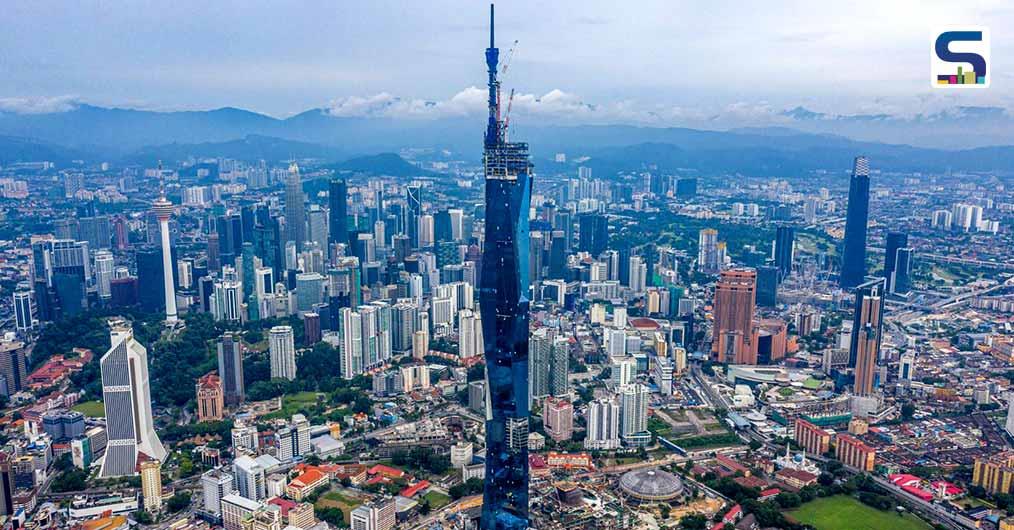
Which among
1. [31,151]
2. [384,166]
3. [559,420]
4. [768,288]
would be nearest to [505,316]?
[559,420]

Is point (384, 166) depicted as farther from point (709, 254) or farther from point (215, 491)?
point (215, 491)

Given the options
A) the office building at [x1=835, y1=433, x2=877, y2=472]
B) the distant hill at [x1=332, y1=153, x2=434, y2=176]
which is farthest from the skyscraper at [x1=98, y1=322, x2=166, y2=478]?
the distant hill at [x1=332, y1=153, x2=434, y2=176]

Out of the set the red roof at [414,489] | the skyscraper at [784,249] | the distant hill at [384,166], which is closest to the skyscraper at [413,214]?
the skyscraper at [784,249]

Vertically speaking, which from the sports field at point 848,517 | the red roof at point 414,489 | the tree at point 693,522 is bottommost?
the sports field at point 848,517

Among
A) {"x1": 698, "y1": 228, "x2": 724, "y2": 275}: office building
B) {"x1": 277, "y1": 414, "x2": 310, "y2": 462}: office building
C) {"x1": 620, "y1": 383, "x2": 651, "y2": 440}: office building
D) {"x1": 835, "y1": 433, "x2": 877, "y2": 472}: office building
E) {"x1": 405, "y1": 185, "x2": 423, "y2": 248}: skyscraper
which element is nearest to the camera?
{"x1": 835, "y1": 433, "x2": 877, "y2": 472}: office building

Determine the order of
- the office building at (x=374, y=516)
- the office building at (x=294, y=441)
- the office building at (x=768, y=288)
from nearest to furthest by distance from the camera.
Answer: the office building at (x=374, y=516) < the office building at (x=294, y=441) < the office building at (x=768, y=288)

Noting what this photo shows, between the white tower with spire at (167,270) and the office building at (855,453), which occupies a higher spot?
the white tower with spire at (167,270)

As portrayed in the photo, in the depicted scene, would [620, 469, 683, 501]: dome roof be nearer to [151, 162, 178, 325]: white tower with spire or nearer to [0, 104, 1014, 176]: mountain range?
[151, 162, 178, 325]: white tower with spire

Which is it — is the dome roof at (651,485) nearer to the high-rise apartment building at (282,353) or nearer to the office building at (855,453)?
the office building at (855,453)
